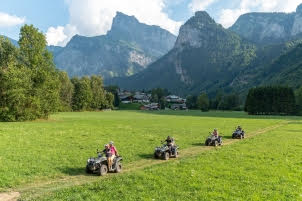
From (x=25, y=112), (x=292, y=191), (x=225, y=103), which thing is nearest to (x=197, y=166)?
(x=292, y=191)

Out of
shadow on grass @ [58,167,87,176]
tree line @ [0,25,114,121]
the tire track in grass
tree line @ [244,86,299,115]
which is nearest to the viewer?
the tire track in grass

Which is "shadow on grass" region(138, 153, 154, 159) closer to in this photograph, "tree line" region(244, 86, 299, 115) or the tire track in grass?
the tire track in grass

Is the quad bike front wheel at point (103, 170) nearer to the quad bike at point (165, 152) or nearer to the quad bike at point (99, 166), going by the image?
the quad bike at point (99, 166)

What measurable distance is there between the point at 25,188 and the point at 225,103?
617 ft

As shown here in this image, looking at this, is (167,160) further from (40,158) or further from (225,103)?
(225,103)

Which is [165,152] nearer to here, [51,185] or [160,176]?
[160,176]

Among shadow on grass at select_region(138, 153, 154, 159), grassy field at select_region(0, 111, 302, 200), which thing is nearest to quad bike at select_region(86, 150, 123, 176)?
grassy field at select_region(0, 111, 302, 200)

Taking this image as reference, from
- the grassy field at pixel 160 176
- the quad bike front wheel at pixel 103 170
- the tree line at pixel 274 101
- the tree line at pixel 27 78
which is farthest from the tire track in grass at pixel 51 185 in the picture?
the tree line at pixel 274 101

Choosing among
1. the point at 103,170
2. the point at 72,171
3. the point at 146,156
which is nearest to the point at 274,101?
the point at 146,156

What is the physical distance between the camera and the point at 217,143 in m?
35.4

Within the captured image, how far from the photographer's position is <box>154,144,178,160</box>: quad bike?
26.0 m

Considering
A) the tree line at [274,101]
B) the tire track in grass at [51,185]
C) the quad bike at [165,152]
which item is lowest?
the tire track in grass at [51,185]

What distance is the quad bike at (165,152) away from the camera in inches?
1022

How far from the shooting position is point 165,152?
2605 cm
